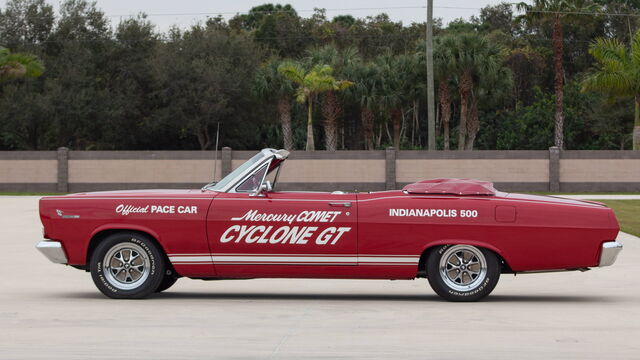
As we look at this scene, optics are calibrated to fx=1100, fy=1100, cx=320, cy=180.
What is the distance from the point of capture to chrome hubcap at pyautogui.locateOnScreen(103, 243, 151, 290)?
36.3 feet

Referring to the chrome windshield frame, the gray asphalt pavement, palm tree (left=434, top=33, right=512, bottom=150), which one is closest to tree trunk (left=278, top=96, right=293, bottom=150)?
palm tree (left=434, top=33, right=512, bottom=150)

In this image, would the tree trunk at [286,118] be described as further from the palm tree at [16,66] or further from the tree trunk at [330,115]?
the palm tree at [16,66]

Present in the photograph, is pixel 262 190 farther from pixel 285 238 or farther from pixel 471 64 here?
pixel 471 64

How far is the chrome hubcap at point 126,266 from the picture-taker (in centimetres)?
1106

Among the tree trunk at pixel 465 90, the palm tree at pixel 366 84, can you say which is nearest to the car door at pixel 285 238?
the tree trunk at pixel 465 90

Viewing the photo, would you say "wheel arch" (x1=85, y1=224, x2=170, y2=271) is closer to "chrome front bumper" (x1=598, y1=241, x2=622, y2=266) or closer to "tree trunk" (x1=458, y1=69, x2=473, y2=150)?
"chrome front bumper" (x1=598, y1=241, x2=622, y2=266)

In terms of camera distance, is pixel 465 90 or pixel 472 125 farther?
pixel 472 125

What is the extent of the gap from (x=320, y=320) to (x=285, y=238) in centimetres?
143

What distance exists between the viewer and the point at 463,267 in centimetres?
1097

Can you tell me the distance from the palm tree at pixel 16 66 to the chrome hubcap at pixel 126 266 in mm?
45561

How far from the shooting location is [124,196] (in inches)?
442

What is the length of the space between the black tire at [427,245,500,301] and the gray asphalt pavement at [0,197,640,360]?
0.13 metres

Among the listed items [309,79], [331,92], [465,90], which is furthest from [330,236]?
[331,92]

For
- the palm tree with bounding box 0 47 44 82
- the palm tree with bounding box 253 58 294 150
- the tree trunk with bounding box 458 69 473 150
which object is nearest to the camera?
the palm tree with bounding box 0 47 44 82
